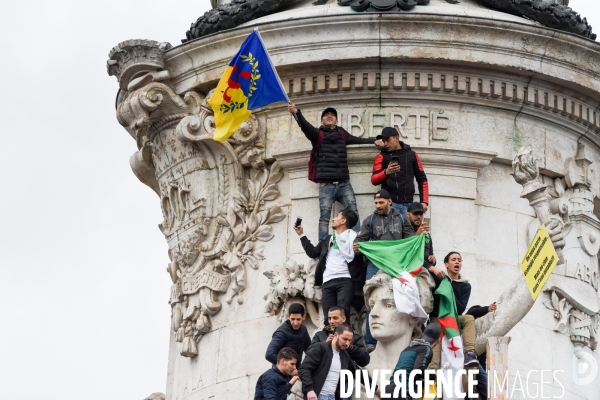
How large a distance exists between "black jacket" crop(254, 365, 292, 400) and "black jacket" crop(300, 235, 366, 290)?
2.36 meters

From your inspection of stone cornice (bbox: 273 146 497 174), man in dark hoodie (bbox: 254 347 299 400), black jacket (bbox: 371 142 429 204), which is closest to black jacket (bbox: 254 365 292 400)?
man in dark hoodie (bbox: 254 347 299 400)

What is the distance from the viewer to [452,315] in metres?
27.4

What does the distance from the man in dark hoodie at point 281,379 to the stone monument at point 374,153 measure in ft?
8.11

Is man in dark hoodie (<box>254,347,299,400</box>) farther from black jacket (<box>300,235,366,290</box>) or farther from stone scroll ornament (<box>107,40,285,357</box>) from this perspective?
stone scroll ornament (<box>107,40,285,357</box>)

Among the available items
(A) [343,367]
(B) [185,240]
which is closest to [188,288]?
(B) [185,240]

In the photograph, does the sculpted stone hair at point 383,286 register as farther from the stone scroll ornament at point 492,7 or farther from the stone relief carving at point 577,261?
the stone scroll ornament at point 492,7

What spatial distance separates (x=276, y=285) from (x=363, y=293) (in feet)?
4.51

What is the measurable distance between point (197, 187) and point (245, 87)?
1.87 meters

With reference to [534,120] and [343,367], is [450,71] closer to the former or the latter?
[534,120]

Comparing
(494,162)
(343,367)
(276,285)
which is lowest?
(343,367)

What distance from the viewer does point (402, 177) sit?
94.6 ft

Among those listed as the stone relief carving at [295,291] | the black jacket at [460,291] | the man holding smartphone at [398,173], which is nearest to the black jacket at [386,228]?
the man holding smartphone at [398,173]

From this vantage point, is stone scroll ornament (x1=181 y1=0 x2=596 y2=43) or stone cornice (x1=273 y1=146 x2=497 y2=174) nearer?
stone cornice (x1=273 y1=146 x2=497 y2=174)

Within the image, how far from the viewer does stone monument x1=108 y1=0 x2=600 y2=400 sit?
2922 centimetres
